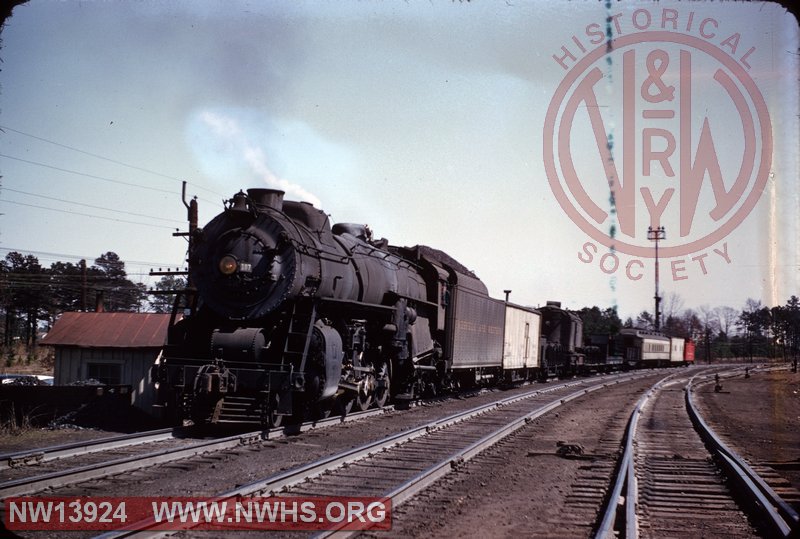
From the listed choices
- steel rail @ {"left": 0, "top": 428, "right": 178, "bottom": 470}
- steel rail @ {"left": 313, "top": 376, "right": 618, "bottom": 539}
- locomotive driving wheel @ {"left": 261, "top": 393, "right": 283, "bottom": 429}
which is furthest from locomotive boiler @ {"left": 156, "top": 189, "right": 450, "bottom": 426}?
steel rail @ {"left": 313, "top": 376, "right": 618, "bottom": 539}

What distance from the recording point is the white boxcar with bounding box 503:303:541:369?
79.7 ft

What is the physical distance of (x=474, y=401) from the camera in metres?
19.0

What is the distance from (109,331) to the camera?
58.7 ft

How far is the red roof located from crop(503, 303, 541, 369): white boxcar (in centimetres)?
1198

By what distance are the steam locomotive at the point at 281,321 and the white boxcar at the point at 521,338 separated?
388 inches

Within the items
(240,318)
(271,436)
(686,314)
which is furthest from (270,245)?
(686,314)

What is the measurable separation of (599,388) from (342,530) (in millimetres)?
23300

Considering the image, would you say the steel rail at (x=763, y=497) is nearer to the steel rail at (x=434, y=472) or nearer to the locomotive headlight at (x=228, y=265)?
the steel rail at (x=434, y=472)

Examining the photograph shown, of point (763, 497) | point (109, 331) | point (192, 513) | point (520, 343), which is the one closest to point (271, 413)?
point (192, 513)

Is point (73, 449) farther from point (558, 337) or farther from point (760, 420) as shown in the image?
point (558, 337)

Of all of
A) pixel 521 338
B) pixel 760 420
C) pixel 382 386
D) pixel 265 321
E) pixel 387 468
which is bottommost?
pixel 760 420

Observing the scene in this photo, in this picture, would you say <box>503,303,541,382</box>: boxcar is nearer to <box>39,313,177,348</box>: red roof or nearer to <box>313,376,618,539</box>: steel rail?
<box>313,376,618,539</box>: steel rail

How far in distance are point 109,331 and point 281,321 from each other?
9161 millimetres

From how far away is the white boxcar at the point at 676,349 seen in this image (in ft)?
188
